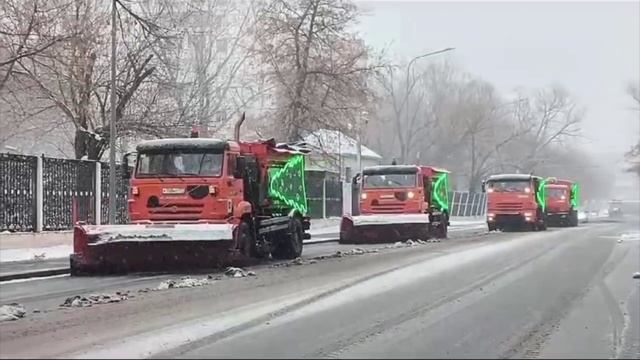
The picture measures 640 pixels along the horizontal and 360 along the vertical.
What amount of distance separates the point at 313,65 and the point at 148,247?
24.8 m

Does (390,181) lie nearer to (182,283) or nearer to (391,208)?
(391,208)

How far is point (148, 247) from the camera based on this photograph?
18625mm

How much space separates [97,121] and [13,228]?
10.4m

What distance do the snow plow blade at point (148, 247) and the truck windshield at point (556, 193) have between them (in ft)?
107

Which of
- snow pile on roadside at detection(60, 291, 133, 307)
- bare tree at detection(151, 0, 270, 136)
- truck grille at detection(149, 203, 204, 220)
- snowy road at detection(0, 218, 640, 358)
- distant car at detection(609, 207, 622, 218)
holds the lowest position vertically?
snowy road at detection(0, 218, 640, 358)

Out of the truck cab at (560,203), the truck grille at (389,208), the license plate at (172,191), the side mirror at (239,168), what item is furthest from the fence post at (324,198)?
the license plate at (172,191)

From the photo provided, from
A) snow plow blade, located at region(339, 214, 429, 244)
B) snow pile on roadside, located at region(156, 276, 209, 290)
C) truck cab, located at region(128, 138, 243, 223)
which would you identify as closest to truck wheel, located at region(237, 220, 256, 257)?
truck cab, located at region(128, 138, 243, 223)

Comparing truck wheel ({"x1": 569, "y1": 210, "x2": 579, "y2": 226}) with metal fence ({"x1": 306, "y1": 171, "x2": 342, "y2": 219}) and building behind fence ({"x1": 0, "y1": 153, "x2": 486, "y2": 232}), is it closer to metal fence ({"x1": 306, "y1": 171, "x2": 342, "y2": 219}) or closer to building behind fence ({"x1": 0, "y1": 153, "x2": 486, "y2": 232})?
metal fence ({"x1": 306, "y1": 171, "x2": 342, "y2": 219})

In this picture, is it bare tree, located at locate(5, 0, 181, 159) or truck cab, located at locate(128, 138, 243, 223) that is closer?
truck cab, located at locate(128, 138, 243, 223)

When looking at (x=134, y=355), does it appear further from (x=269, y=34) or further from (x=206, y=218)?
(x=269, y=34)

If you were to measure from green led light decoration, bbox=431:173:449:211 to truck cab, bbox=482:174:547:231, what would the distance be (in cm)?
575

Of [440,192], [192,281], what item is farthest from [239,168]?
[440,192]

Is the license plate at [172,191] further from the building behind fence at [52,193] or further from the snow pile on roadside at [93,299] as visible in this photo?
the building behind fence at [52,193]

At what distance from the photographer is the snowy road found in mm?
9336
